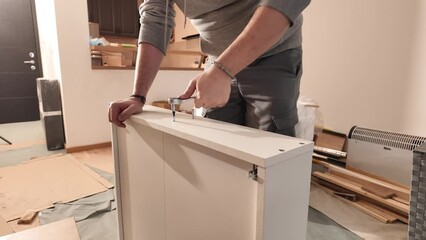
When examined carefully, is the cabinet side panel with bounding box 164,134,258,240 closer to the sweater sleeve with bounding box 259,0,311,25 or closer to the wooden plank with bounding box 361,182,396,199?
the sweater sleeve with bounding box 259,0,311,25

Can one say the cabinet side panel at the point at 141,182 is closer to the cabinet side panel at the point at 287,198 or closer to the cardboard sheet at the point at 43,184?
the cabinet side panel at the point at 287,198

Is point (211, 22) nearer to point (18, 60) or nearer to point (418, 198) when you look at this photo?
point (418, 198)

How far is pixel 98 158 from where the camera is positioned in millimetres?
2314

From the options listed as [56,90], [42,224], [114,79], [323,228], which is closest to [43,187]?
[42,224]

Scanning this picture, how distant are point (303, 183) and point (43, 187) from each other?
1.74m

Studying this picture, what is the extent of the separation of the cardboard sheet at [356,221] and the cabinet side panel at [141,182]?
1.00 m

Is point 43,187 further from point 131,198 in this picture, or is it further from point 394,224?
point 394,224

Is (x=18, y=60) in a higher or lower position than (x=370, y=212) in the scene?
higher

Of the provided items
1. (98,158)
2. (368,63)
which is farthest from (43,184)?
(368,63)

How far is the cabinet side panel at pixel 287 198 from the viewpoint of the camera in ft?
1.43

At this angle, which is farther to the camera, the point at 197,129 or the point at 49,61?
the point at 49,61

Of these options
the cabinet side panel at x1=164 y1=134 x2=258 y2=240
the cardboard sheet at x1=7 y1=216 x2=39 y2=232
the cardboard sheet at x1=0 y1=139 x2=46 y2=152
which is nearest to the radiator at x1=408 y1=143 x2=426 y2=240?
the cabinet side panel at x1=164 y1=134 x2=258 y2=240

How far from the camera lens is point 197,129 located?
59 centimetres

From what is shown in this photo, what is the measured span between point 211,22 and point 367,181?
138 centimetres
